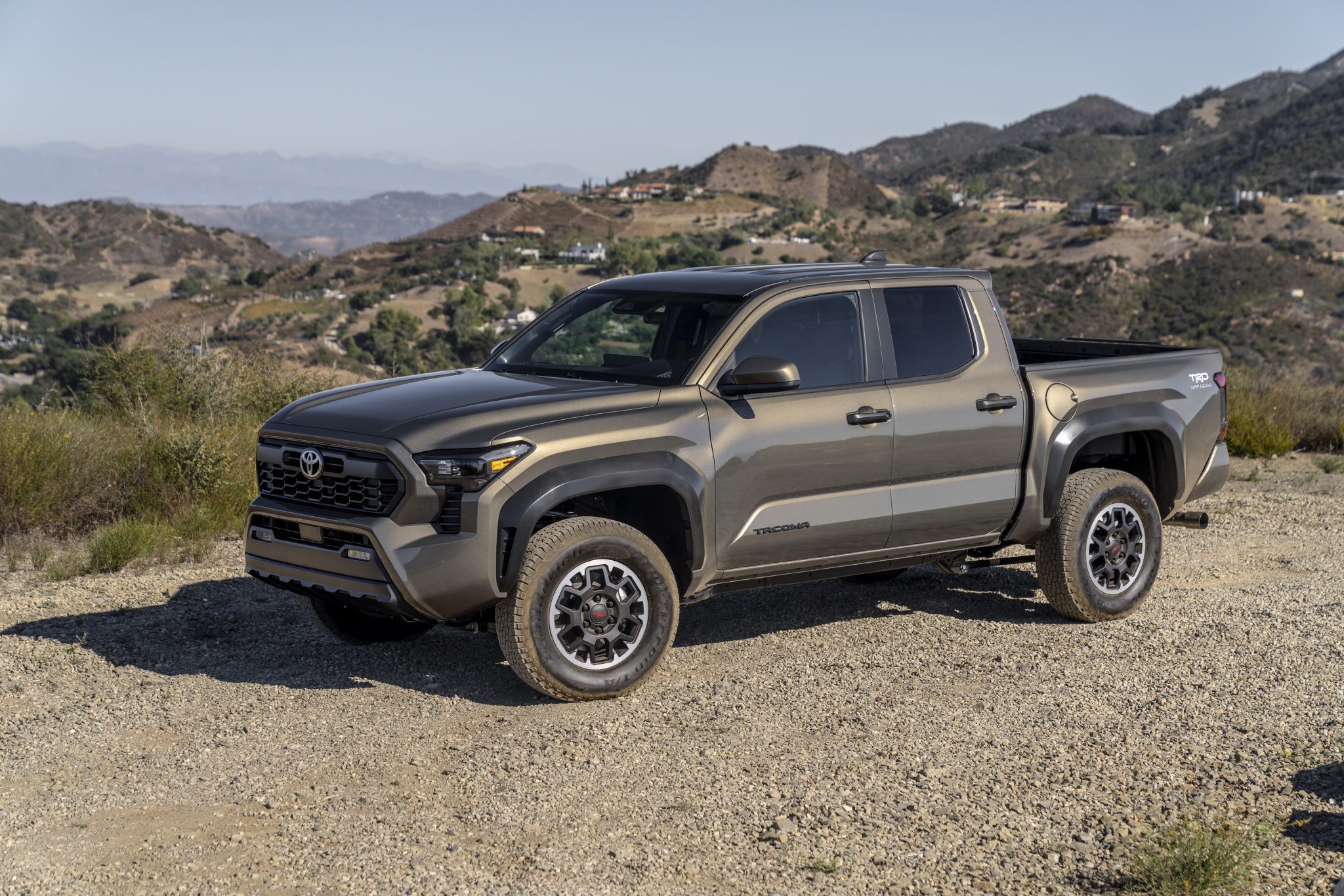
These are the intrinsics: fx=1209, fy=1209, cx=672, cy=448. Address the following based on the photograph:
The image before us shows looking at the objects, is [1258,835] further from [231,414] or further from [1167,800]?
[231,414]

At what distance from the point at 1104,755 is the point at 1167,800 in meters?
0.48

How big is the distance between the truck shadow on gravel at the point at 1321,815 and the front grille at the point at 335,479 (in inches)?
146

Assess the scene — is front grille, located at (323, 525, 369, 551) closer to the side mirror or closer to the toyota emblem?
the toyota emblem

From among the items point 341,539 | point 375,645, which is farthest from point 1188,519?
point 341,539

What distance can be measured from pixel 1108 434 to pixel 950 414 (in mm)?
1303

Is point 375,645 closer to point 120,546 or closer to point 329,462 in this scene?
point 329,462

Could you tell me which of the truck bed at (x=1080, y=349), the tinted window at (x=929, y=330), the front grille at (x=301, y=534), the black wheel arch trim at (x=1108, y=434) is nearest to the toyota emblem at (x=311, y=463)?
the front grille at (x=301, y=534)

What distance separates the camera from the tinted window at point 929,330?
6426 millimetres

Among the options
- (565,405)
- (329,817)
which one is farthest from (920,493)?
(329,817)

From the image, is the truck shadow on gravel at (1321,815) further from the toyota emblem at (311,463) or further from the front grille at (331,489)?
the toyota emblem at (311,463)

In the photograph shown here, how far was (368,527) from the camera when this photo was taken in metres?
5.20

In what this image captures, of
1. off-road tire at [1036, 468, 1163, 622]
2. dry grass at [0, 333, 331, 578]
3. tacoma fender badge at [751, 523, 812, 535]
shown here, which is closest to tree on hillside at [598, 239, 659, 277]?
dry grass at [0, 333, 331, 578]

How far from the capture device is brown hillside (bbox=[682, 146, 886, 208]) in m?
147

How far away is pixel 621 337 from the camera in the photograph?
21.3 ft
